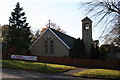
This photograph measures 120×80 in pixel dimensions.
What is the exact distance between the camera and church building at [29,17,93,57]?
113 feet

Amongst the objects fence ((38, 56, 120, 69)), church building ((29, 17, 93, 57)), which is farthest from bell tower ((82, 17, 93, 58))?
fence ((38, 56, 120, 69))

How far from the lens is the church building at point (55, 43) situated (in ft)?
113

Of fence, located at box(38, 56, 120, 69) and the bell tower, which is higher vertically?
the bell tower

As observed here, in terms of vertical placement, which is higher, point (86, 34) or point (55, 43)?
point (86, 34)

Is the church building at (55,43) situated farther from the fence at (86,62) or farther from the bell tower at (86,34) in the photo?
the fence at (86,62)

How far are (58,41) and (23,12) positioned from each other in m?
15.8

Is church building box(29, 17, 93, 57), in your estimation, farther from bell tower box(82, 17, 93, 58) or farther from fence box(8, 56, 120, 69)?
fence box(8, 56, 120, 69)

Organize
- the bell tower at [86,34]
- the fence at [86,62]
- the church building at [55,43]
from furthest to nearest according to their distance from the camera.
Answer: the bell tower at [86,34], the church building at [55,43], the fence at [86,62]

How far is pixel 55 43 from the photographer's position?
35.5 m

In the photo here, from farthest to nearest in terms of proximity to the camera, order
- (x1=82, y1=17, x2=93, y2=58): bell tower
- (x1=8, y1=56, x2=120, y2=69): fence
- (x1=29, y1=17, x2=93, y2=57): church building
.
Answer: (x1=82, y1=17, x2=93, y2=58): bell tower < (x1=29, y1=17, x2=93, y2=57): church building < (x1=8, y1=56, x2=120, y2=69): fence

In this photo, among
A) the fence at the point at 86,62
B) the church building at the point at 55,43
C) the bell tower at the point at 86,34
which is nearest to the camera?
→ the fence at the point at 86,62

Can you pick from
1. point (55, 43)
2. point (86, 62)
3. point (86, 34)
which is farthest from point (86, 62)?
point (86, 34)

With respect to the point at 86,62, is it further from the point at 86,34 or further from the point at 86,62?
the point at 86,34

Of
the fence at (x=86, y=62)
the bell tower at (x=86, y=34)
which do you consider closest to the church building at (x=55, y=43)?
the bell tower at (x=86, y=34)
